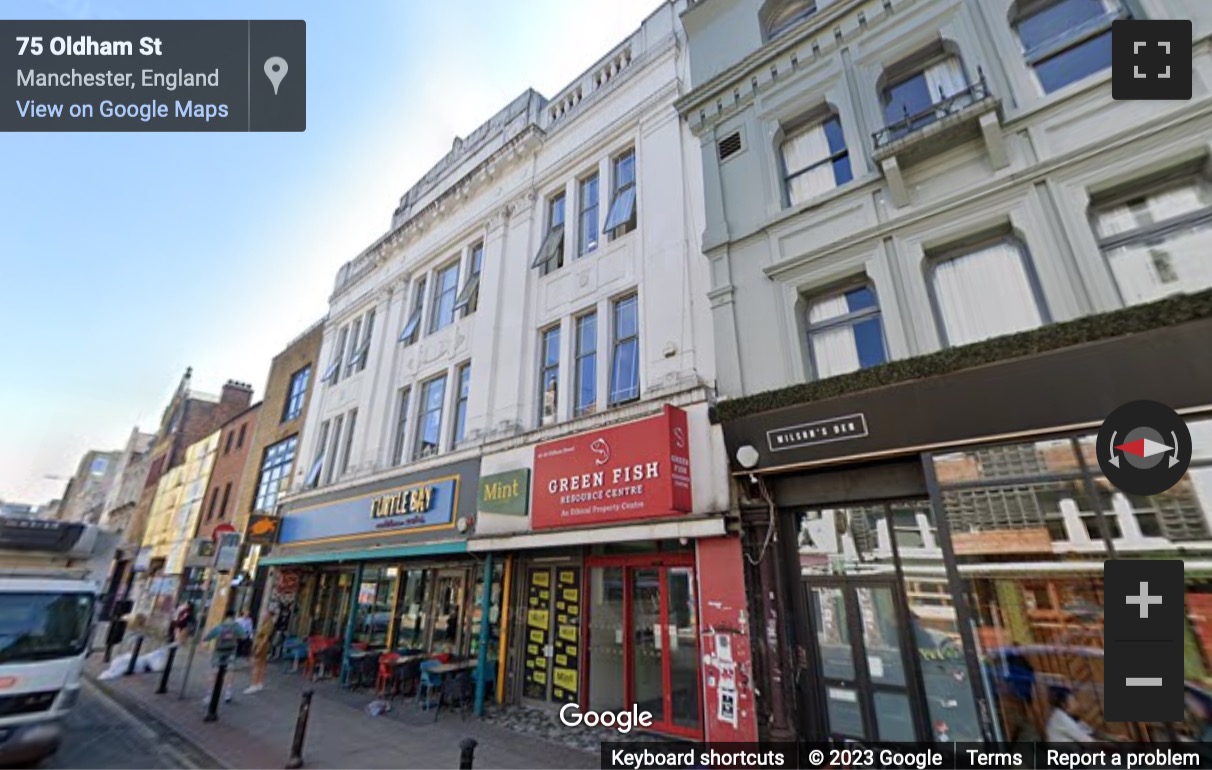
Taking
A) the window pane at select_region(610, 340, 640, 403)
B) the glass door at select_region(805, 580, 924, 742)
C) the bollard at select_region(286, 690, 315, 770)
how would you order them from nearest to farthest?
the glass door at select_region(805, 580, 924, 742) → the bollard at select_region(286, 690, 315, 770) → the window pane at select_region(610, 340, 640, 403)

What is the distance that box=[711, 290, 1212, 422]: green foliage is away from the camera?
4965 millimetres

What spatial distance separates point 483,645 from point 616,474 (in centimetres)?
449

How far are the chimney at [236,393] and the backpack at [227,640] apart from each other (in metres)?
26.4

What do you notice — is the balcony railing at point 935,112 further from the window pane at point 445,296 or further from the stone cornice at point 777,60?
the window pane at point 445,296

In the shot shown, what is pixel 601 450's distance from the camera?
28.8ft

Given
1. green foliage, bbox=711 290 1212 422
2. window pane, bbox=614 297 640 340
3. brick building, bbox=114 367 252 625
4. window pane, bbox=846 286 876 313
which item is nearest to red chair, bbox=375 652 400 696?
window pane, bbox=614 297 640 340

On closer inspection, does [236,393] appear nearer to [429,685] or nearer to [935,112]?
[429,685]

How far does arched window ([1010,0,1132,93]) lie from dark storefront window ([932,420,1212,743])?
190 inches

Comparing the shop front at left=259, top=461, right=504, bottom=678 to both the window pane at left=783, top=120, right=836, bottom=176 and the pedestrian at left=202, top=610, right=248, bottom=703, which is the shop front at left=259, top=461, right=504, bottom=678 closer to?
the pedestrian at left=202, top=610, right=248, bottom=703

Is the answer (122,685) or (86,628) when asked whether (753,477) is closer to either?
(86,628)

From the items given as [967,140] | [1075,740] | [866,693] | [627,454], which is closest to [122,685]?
[627,454]

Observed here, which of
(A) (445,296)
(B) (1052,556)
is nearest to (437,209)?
(A) (445,296)

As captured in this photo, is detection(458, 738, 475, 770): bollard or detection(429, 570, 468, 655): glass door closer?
detection(458, 738, 475, 770): bollard

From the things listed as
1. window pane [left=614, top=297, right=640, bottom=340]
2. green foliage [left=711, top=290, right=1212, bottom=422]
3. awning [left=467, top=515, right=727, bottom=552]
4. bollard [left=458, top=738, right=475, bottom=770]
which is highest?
window pane [left=614, top=297, right=640, bottom=340]
